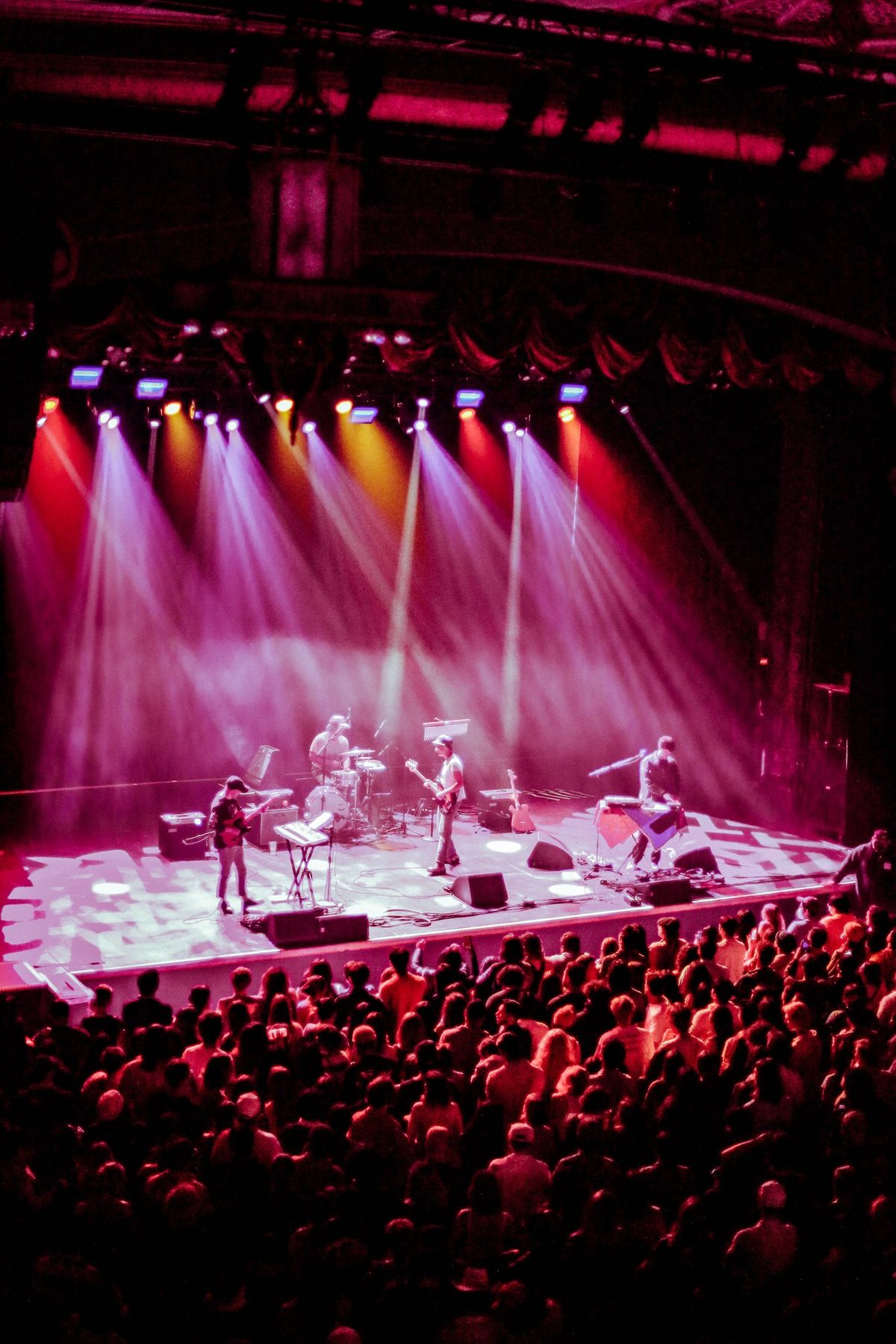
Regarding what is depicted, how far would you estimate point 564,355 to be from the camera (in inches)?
405

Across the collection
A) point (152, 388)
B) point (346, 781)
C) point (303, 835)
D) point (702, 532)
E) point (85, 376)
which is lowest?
point (303, 835)

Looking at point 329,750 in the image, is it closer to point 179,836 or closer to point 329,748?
point 329,748

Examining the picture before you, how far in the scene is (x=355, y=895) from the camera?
1256 cm

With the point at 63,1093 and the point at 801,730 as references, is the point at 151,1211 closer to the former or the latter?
the point at 63,1093

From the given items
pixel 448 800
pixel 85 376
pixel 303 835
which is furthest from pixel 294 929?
pixel 85 376

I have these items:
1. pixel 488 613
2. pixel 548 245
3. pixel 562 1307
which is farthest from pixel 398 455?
pixel 562 1307

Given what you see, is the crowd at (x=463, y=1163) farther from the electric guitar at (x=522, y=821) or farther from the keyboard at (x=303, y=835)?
the electric guitar at (x=522, y=821)

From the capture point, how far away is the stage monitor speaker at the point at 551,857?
13398 millimetres

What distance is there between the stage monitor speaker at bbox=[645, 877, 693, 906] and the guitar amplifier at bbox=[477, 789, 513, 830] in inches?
159

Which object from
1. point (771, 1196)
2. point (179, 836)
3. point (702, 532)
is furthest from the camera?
point (702, 532)

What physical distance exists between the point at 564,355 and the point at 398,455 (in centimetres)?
753

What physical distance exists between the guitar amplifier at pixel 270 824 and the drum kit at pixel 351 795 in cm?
39

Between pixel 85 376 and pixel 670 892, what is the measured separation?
25.2 feet

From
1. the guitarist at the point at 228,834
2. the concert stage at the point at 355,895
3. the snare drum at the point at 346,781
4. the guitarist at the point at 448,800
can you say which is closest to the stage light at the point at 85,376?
the guitarist at the point at 228,834
